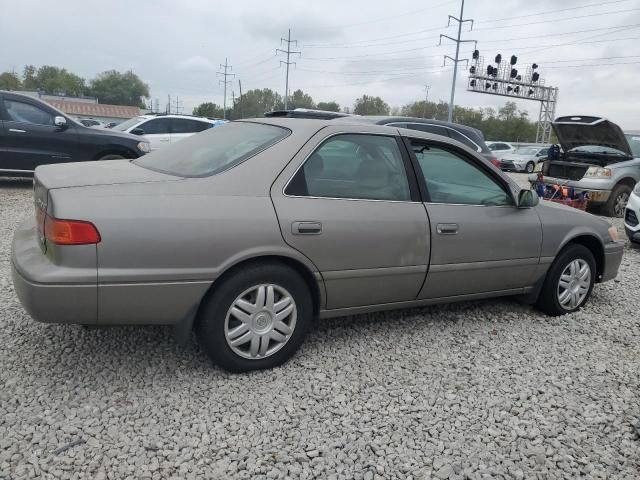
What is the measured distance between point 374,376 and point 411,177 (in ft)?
4.32

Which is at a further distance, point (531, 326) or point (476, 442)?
point (531, 326)

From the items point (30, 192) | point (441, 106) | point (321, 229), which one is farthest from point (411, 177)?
point (441, 106)

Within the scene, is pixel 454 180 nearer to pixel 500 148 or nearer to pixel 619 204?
pixel 619 204

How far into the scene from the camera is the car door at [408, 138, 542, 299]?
3506 millimetres

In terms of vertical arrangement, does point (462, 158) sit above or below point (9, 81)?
below

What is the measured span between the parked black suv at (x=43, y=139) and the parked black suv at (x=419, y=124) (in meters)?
3.58

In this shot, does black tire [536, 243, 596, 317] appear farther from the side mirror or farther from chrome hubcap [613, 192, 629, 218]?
chrome hubcap [613, 192, 629, 218]

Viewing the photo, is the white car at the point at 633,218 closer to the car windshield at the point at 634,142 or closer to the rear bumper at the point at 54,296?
the car windshield at the point at 634,142

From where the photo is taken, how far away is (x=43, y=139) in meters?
8.72

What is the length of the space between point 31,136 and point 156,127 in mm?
3924

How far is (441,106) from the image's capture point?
234 ft

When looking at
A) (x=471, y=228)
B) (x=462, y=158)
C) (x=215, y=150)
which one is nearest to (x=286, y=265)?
(x=215, y=150)

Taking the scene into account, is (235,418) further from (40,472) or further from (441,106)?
(441,106)

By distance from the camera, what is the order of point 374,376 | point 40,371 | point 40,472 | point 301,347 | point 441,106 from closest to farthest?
1. point 40,472
2. point 40,371
3. point 374,376
4. point 301,347
5. point 441,106
